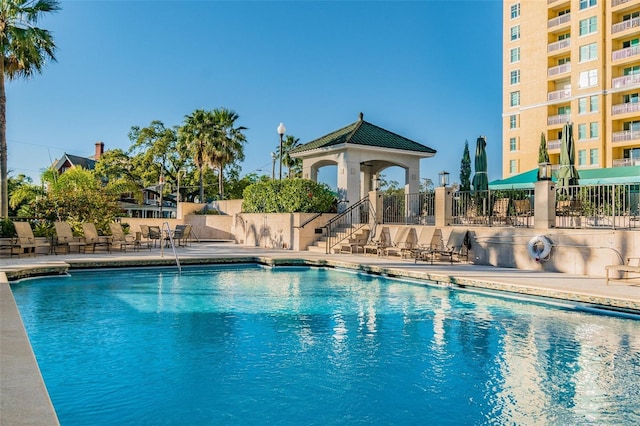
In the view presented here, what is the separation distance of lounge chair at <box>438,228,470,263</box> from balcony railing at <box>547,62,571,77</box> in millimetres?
36380

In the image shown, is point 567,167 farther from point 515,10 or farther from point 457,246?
point 515,10

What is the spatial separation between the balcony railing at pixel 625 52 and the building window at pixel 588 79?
5.89 ft

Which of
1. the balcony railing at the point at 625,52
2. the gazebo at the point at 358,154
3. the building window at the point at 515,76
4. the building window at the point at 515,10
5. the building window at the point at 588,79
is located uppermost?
the building window at the point at 515,10

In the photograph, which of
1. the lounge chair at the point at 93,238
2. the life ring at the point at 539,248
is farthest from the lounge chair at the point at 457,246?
the lounge chair at the point at 93,238

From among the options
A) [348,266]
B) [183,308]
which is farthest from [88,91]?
[183,308]

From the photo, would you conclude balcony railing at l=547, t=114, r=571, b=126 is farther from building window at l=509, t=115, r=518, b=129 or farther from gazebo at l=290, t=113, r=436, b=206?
gazebo at l=290, t=113, r=436, b=206

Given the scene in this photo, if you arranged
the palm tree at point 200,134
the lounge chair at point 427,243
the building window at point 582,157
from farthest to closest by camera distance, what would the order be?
the building window at point 582,157 < the palm tree at point 200,134 < the lounge chair at point 427,243

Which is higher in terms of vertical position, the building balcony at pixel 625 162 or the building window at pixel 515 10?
the building window at pixel 515 10

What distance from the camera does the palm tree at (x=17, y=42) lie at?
19266 millimetres

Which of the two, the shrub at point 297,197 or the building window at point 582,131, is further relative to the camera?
the building window at point 582,131

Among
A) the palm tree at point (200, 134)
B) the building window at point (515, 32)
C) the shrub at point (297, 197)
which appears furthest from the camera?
the building window at point (515, 32)

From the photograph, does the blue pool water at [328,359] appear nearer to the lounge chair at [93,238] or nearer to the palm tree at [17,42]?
the lounge chair at [93,238]

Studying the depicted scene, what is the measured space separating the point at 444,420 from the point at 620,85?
1746 inches

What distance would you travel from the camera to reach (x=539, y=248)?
13383 mm
